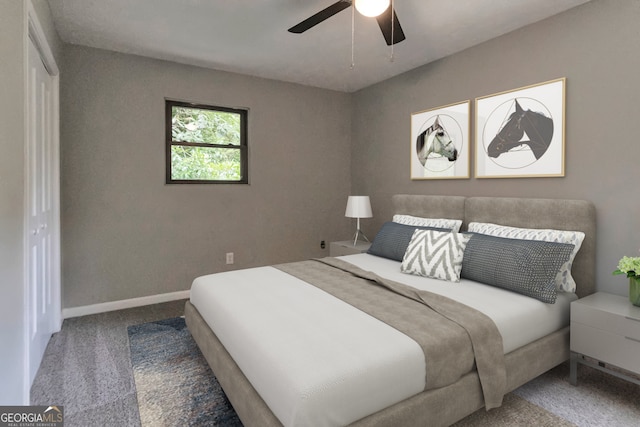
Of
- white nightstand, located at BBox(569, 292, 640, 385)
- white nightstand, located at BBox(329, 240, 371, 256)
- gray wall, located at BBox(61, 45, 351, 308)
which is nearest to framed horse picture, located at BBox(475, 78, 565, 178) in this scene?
white nightstand, located at BBox(569, 292, 640, 385)

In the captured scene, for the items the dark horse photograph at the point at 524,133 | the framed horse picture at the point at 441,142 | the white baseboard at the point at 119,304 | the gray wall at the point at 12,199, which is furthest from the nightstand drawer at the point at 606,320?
the white baseboard at the point at 119,304

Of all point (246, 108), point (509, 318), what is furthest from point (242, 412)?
point (246, 108)

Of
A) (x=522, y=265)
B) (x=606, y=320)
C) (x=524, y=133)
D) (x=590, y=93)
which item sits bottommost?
(x=606, y=320)

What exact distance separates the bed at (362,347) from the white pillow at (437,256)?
0.07m

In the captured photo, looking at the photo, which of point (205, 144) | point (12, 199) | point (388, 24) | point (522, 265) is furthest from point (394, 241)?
point (12, 199)

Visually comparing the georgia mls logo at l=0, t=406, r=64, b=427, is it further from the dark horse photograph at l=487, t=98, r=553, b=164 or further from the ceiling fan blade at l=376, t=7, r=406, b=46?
the dark horse photograph at l=487, t=98, r=553, b=164

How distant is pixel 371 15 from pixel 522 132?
1.68 meters

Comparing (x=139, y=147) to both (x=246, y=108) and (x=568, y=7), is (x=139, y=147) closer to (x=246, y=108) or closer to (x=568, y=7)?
(x=246, y=108)

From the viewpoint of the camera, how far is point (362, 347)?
1506mm

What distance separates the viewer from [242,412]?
1.57m

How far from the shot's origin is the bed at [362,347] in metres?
1.36

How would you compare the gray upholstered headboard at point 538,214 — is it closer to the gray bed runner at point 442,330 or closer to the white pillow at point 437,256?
the white pillow at point 437,256

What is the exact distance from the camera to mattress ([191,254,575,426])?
1313mm

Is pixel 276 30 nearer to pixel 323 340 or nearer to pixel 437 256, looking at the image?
pixel 437 256
